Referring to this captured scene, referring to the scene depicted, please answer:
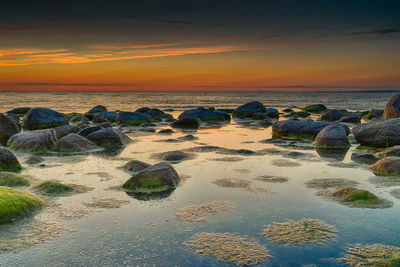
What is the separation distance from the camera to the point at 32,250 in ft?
19.6

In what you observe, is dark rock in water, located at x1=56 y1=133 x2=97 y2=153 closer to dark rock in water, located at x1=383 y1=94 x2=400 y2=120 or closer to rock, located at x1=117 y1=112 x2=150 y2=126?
rock, located at x1=117 y1=112 x2=150 y2=126

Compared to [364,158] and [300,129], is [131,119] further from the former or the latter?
[364,158]

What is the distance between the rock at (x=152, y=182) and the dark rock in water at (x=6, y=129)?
10.8 metres

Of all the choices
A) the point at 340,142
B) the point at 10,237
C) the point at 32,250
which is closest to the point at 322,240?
the point at 32,250

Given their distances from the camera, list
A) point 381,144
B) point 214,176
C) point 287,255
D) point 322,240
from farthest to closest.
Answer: point 381,144
point 214,176
point 322,240
point 287,255

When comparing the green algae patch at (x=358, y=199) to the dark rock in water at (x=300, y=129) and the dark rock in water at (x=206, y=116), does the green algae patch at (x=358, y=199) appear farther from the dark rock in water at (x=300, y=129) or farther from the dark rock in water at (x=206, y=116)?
the dark rock in water at (x=206, y=116)

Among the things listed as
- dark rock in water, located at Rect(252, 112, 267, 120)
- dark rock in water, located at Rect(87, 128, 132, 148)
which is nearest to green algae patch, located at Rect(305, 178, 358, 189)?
dark rock in water, located at Rect(87, 128, 132, 148)

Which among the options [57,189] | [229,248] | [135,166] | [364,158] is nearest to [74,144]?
[135,166]

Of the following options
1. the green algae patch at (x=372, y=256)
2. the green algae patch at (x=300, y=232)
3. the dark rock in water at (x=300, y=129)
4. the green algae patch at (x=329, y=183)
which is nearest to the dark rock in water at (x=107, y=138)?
the dark rock in water at (x=300, y=129)

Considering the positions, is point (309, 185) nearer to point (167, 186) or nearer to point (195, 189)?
point (195, 189)

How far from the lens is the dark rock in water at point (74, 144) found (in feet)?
50.8

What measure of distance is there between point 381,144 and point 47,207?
14.8 meters

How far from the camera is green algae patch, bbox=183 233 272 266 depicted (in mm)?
5715

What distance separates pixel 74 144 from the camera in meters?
15.7
